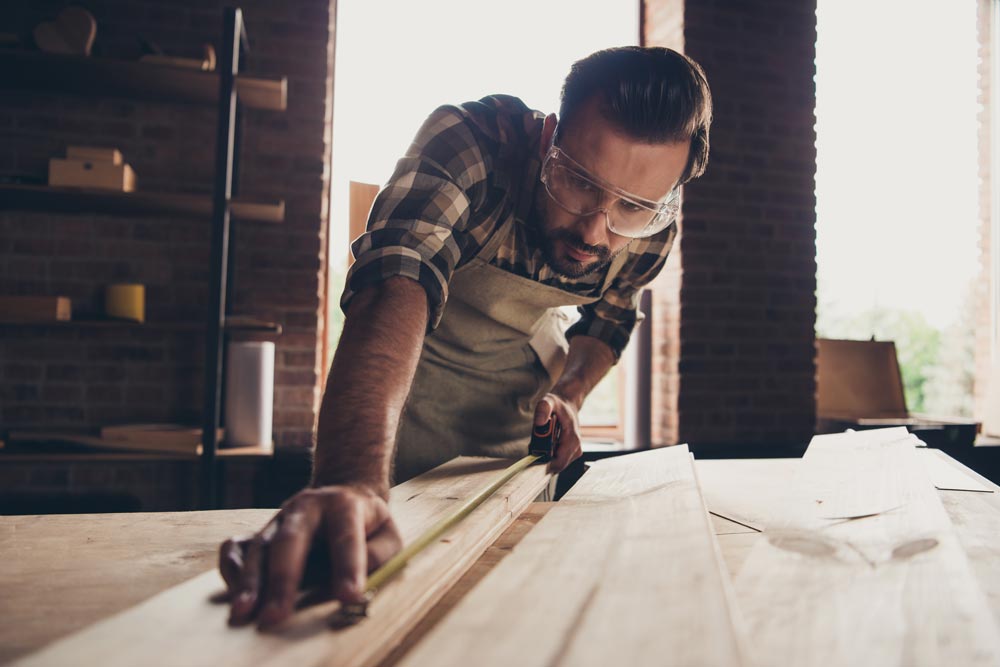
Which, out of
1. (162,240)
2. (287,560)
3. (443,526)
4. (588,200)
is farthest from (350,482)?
(162,240)

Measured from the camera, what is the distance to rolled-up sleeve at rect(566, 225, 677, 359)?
6.18 ft

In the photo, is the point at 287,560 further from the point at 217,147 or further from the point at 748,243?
the point at 748,243

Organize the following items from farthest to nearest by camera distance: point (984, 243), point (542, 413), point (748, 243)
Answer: point (984, 243)
point (748, 243)
point (542, 413)

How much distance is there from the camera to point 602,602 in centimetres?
61

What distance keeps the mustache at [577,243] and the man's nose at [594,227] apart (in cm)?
1

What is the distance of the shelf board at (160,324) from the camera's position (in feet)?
8.44

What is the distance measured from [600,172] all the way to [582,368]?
0.75 m

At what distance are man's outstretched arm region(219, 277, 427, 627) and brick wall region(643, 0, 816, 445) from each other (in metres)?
2.54

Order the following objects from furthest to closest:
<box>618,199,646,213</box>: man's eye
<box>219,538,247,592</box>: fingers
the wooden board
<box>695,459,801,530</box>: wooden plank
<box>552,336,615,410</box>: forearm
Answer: the wooden board, <box>552,336,615,410</box>: forearm, <box>618,199,646,213</box>: man's eye, <box>695,459,801,530</box>: wooden plank, <box>219,538,247,592</box>: fingers

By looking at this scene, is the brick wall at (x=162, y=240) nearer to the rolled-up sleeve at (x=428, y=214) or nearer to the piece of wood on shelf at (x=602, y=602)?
the rolled-up sleeve at (x=428, y=214)

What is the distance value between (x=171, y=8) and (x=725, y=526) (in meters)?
3.05

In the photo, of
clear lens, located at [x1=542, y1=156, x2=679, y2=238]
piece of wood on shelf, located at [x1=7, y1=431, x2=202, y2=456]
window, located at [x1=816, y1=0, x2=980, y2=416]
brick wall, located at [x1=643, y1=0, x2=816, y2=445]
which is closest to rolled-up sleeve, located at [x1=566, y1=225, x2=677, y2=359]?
clear lens, located at [x1=542, y1=156, x2=679, y2=238]

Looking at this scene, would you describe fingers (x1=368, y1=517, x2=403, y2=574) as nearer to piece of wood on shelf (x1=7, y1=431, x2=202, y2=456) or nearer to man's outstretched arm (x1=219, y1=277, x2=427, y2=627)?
man's outstretched arm (x1=219, y1=277, x2=427, y2=627)

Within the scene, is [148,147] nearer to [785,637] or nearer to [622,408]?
[622,408]
